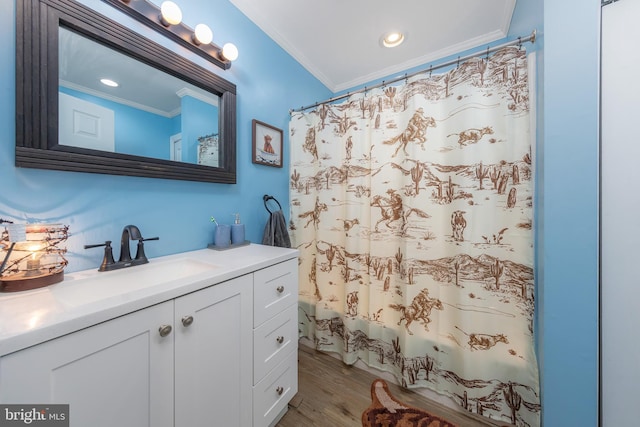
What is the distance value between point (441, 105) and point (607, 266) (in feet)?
3.37

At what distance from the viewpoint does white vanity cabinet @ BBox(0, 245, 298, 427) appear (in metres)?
0.50

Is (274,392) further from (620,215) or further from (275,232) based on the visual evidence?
(620,215)

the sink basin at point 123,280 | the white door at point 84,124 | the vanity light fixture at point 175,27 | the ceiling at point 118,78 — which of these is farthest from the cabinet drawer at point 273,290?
the vanity light fixture at point 175,27

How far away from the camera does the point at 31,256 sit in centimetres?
73

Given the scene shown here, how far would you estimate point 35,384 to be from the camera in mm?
478

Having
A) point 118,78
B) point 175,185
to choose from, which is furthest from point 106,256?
point 118,78

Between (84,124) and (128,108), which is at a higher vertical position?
(128,108)

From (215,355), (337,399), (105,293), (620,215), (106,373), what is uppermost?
(620,215)

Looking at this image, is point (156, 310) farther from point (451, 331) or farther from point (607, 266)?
point (607, 266)

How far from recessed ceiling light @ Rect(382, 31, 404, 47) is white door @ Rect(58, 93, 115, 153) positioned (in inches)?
71.2

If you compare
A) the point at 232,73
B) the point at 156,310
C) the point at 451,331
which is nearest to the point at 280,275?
the point at 156,310

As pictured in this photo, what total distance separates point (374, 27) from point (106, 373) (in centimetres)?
222

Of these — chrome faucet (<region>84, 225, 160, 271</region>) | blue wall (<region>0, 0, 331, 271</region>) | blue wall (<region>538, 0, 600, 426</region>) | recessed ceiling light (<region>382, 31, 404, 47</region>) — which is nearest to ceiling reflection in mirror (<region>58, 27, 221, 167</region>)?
blue wall (<region>0, 0, 331, 271</region>)

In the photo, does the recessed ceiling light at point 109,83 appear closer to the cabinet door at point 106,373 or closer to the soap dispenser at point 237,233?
the soap dispenser at point 237,233
